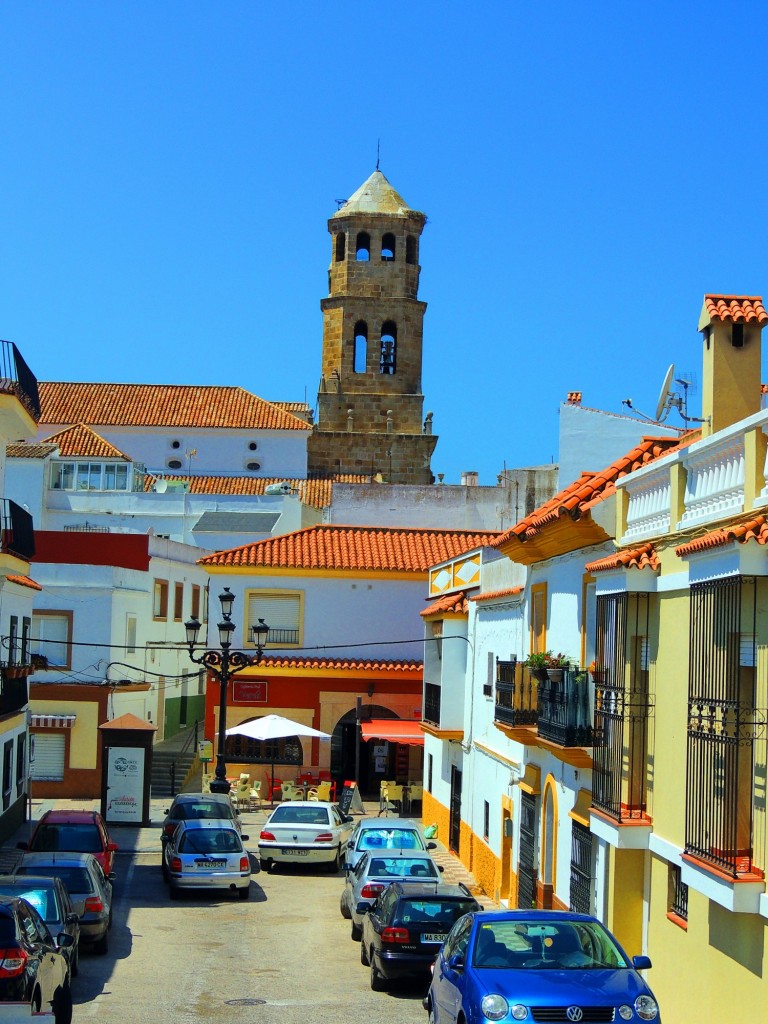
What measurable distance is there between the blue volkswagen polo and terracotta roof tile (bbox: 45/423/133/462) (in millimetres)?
46431

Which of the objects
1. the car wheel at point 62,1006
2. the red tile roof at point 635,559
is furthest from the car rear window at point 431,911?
the red tile roof at point 635,559

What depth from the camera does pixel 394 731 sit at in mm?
35094

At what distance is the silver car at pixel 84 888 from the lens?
18.2m

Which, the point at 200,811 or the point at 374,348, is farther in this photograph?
the point at 374,348

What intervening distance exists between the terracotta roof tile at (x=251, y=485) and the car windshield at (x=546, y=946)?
153 ft

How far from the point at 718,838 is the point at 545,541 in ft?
26.1

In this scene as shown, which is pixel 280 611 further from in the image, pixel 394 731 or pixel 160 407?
pixel 160 407

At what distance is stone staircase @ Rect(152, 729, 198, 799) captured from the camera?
123 feet

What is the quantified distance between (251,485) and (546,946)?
50.1 meters

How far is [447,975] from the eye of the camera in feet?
41.3

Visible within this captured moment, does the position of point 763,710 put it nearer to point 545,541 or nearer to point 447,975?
point 447,975

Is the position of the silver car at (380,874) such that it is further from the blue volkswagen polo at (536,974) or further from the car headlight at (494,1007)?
the car headlight at (494,1007)

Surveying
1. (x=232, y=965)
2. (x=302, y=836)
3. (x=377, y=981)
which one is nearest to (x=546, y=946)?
(x=377, y=981)

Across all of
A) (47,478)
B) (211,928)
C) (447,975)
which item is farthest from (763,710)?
(47,478)
